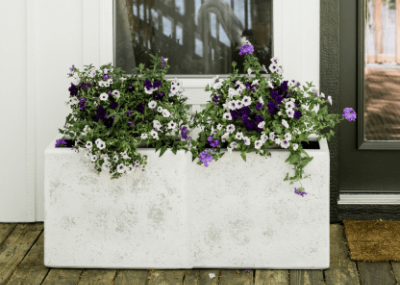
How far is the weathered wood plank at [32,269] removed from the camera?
2.88 meters

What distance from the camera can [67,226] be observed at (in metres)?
2.96

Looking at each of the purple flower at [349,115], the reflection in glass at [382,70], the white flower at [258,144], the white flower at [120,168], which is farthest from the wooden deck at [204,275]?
the reflection in glass at [382,70]

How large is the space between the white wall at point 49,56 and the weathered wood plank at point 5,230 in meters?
0.23

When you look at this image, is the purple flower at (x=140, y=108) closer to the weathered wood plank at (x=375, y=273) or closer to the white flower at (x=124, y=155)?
the white flower at (x=124, y=155)

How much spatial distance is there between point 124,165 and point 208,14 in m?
1.17

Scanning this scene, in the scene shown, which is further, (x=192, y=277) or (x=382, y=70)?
(x=382, y=70)

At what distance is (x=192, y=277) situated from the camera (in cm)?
291

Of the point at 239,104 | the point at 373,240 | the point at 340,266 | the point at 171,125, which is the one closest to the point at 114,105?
the point at 171,125

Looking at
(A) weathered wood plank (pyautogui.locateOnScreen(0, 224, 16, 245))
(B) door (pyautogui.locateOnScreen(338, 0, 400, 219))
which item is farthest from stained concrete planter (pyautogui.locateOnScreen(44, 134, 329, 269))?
(B) door (pyautogui.locateOnScreen(338, 0, 400, 219))

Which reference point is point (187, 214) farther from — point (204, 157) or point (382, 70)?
point (382, 70)

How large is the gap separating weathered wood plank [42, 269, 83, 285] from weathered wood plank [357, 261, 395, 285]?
4.66 feet

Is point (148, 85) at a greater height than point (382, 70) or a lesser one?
lesser

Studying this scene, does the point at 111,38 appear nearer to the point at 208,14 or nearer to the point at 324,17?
the point at 208,14

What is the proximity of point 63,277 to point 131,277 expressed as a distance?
0.34 m
